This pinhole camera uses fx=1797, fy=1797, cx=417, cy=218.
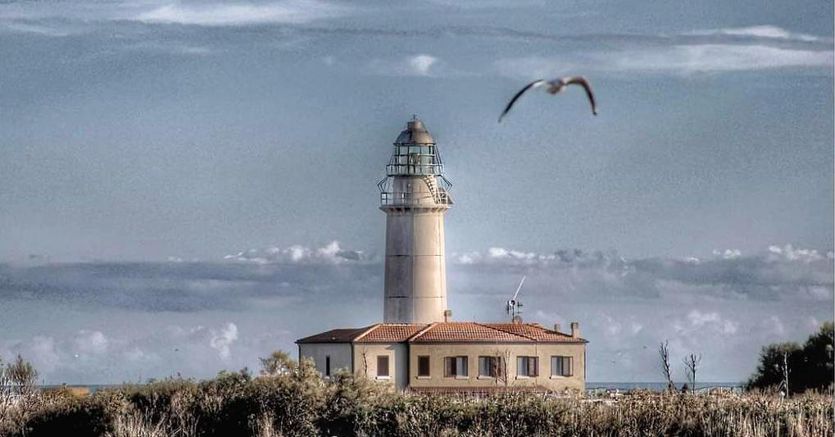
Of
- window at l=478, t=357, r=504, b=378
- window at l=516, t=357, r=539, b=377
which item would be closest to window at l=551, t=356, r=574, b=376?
window at l=516, t=357, r=539, b=377

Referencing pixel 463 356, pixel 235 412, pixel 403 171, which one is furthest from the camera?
pixel 403 171

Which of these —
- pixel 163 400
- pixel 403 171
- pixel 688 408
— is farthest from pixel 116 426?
pixel 403 171

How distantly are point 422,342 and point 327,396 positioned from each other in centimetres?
1402

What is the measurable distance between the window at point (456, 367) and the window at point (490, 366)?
0.46m

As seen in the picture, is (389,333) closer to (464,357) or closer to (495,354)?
(464,357)

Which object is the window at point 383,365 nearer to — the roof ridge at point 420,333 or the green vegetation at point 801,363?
the roof ridge at point 420,333

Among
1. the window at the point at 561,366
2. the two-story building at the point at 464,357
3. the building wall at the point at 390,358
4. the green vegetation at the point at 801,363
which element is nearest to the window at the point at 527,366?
the two-story building at the point at 464,357

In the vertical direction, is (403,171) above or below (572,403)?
above

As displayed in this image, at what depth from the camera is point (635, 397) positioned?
39250 millimetres

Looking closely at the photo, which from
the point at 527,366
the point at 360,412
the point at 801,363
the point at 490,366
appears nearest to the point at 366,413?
the point at 360,412

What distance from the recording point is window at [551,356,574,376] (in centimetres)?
5450

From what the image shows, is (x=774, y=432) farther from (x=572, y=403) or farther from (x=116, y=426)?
(x=116, y=426)

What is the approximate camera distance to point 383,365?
5509 cm

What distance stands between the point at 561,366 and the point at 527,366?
1061 millimetres
